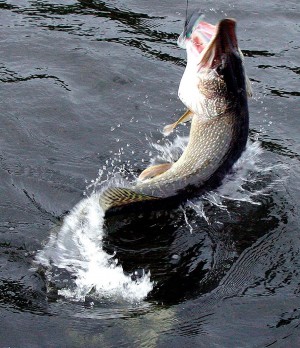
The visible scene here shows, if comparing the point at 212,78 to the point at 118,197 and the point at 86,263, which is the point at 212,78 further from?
the point at 86,263

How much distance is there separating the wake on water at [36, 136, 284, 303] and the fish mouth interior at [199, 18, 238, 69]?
2.87 feet

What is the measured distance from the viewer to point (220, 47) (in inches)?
208

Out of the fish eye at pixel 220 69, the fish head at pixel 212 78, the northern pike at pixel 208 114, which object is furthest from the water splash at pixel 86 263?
the fish eye at pixel 220 69

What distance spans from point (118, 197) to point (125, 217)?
927 mm

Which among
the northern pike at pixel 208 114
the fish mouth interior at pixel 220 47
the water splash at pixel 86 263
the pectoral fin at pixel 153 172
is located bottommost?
the water splash at pixel 86 263

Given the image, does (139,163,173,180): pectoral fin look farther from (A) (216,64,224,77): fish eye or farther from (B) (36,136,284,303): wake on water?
(A) (216,64,224,77): fish eye

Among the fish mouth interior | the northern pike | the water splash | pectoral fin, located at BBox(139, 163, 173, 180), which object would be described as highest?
the fish mouth interior

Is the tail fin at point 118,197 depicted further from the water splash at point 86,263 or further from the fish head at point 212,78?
the fish head at point 212,78

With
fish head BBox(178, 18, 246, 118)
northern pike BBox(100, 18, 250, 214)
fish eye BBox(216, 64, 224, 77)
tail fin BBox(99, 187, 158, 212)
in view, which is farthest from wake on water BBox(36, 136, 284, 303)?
fish eye BBox(216, 64, 224, 77)

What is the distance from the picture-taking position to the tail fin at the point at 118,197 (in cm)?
510

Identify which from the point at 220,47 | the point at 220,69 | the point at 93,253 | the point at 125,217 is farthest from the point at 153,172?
the point at 220,47

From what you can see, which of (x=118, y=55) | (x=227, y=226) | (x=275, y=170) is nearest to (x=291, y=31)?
(x=118, y=55)

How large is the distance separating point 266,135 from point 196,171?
2.03 metres

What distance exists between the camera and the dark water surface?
16.5 ft
